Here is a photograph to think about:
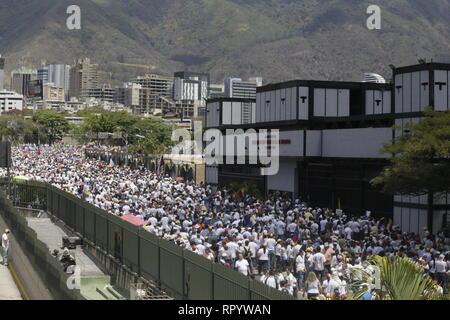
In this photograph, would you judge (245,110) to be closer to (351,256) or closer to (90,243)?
(90,243)

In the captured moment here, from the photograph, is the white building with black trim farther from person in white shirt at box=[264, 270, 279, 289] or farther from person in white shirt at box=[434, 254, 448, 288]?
person in white shirt at box=[264, 270, 279, 289]

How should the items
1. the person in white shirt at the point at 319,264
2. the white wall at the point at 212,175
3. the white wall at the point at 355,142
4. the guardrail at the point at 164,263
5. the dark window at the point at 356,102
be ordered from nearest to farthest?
the guardrail at the point at 164,263, the person in white shirt at the point at 319,264, the white wall at the point at 355,142, the dark window at the point at 356,102, the white wall at the point at 212,175

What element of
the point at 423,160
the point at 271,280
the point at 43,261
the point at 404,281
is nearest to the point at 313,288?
the point at 271,280

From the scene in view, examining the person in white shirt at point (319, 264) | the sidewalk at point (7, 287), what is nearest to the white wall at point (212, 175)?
the sidewalk at point (7, 287)

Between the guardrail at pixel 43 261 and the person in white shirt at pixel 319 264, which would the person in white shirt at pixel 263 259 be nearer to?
the person in white shirt at pixel 319 264

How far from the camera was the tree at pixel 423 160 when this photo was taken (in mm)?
25047

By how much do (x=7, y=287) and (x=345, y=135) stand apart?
20.7 m

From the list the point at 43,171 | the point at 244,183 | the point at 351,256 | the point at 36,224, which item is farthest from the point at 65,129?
the point at 351,256

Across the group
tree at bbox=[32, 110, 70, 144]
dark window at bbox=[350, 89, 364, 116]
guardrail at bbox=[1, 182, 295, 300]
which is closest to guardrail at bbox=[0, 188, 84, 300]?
guardrail at bbox=[1, 182, 295, 300]

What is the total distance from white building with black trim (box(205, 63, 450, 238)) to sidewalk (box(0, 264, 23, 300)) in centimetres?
1655

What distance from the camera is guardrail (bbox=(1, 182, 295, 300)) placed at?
12.5 metres

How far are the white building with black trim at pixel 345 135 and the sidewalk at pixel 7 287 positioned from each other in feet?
54.3

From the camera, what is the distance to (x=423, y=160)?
2631cm

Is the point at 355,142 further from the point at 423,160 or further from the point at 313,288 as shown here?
the point at 313,288
